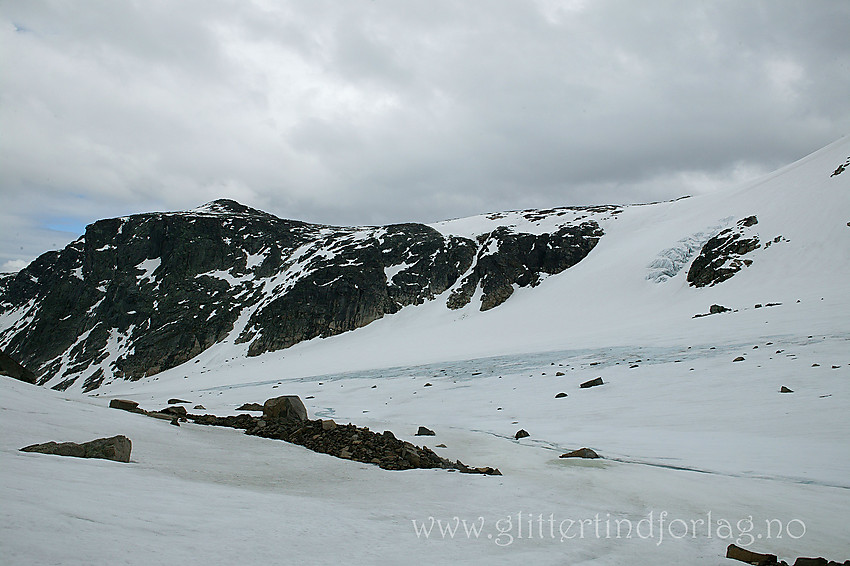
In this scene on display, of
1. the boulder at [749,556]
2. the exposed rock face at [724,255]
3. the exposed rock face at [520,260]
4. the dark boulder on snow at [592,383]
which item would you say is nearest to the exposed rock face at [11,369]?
the boulder at [749,556]

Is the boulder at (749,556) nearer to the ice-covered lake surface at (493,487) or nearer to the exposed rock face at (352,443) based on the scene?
the ice-covered lake surface at (493,487)

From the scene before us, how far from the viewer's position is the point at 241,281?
248 feet

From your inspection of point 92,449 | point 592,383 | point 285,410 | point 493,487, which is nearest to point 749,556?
point 493,487

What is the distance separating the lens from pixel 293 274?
7288cm

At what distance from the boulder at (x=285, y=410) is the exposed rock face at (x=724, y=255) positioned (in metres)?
39.1

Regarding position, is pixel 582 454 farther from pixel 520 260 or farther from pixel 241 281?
pixel 241 281

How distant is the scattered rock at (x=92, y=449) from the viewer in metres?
5.91

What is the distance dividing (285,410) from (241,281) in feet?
219

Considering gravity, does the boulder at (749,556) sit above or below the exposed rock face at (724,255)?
below

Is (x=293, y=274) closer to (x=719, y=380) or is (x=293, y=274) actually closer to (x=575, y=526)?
(x=719, y=380)

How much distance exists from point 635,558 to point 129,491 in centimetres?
498

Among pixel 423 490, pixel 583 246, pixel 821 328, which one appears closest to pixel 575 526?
pixel 423 490

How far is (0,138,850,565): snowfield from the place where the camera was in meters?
3.79

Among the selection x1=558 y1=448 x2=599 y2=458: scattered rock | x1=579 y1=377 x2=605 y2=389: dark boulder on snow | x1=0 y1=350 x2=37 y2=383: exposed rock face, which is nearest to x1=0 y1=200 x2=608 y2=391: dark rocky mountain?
x1=579 y1=377 x2=605 y2=389: dark boulder on snow
